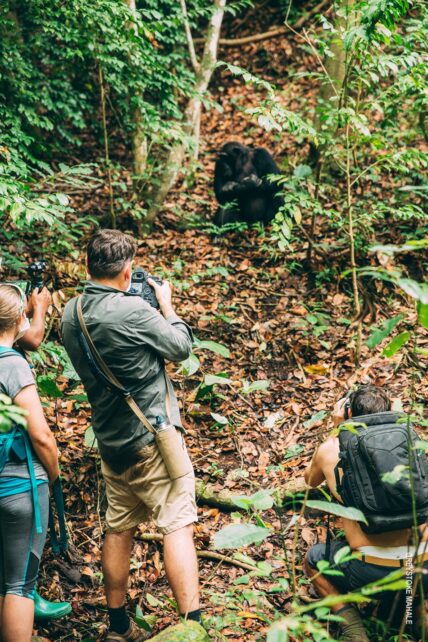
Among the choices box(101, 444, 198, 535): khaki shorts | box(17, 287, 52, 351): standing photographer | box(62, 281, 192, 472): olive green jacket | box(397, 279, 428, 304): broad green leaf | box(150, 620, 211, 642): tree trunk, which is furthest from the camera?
box(17, 287, 52, 351): standing photographer

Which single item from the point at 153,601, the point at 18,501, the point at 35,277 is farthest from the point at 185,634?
the point at 35,277

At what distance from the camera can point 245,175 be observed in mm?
7320

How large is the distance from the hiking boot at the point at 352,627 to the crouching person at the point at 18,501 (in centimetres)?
155

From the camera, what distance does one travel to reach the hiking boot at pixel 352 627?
2898 mm

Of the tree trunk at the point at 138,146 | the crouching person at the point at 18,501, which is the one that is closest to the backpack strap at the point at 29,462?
the crouching person at the point at 18,501

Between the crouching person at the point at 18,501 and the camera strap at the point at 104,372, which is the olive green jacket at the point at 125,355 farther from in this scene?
the crouching person at the point at 18,501

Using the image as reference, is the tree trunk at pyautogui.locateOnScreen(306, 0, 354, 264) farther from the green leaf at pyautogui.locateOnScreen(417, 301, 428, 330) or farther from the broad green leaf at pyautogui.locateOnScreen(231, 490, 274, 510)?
the green leaf at pyautogui.locateOnScreen(417, 301, 428, 330)

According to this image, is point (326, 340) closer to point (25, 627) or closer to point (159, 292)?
point (159, 292)

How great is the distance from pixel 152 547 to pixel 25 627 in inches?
53.6

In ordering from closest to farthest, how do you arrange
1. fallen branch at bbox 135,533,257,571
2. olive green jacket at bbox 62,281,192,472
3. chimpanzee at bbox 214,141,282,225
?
olive green jacket at bbox 62,281,192,472
fallen branch at bbox 135,533,257,571
chimpanzee at bbox 214,141,282,225

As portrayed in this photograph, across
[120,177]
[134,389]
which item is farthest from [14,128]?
[134,389]

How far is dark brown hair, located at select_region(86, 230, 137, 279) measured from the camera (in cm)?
292

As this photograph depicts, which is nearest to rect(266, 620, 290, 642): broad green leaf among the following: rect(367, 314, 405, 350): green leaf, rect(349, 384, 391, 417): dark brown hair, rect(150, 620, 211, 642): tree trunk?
rect(150, 620, 211, 642): tree trunk

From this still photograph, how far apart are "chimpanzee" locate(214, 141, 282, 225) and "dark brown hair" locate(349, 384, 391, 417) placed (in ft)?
14.4
